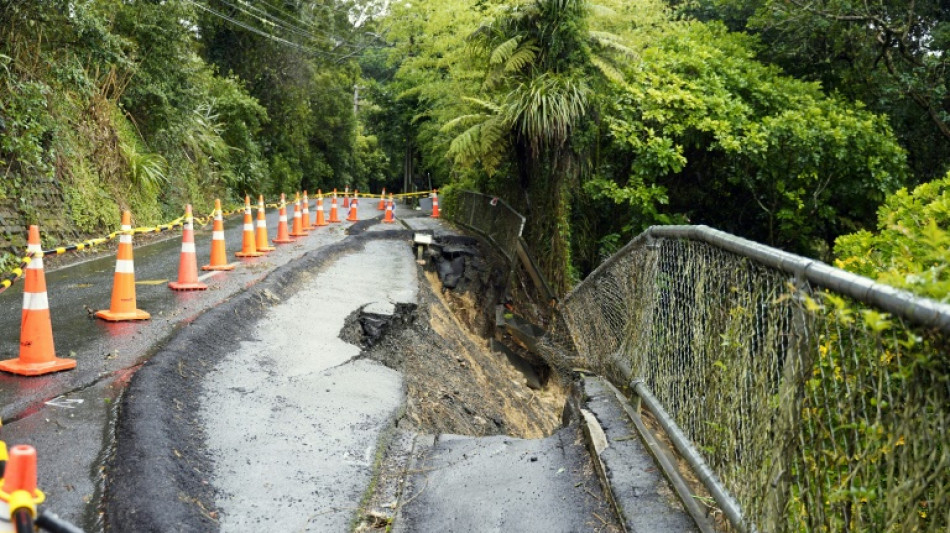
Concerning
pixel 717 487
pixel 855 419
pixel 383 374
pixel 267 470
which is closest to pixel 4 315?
pixel 383 374

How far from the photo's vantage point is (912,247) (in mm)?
3457

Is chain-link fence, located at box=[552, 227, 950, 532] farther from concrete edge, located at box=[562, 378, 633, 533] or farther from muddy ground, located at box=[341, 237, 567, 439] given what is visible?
muddy ground, located at box=[341, 237, 567, 439]

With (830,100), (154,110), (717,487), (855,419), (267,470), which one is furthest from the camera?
(154,110)

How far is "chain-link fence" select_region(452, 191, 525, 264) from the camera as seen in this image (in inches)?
586

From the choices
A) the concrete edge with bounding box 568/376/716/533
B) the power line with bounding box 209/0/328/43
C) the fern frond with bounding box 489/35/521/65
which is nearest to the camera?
the concrete edge with bounding box 568/376/716/533

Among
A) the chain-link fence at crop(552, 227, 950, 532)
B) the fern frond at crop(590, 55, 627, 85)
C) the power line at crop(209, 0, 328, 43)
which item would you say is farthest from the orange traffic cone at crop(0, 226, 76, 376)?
the power line at crop(209, 0, 328, 43)

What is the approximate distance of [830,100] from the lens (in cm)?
1545

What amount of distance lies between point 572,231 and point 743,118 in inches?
155

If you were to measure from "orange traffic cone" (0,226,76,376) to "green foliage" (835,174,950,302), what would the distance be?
→ 5.32 m

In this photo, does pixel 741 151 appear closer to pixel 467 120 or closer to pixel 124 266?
pixel 467 120

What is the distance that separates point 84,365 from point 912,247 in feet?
18.1

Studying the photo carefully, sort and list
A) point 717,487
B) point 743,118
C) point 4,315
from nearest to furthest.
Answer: point 717,487
point 4,315
point 743,118

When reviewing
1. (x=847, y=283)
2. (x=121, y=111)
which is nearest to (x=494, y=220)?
(x=121, y=111)

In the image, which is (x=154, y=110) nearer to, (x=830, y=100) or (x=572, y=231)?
(x=572, y=231)
